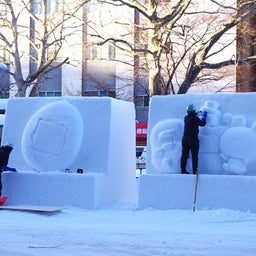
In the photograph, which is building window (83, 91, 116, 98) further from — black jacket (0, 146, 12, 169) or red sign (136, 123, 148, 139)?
black jacket (0, 146, 12, 169)

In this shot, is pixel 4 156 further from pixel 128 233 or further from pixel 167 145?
pixel 128 233

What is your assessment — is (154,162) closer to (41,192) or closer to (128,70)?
(41,192)

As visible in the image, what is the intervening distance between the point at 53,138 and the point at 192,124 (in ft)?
11.8

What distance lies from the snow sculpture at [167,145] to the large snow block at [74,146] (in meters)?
1.26

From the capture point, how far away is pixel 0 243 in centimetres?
1082

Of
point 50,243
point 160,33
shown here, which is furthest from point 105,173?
point 160,33

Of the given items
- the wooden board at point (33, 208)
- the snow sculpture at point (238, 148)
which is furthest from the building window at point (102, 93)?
the snow sculpture at point (238, 148)

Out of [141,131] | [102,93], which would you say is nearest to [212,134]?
[141,131]

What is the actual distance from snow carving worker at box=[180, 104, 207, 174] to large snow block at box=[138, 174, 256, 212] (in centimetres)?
47

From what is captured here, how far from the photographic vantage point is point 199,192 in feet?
45.8

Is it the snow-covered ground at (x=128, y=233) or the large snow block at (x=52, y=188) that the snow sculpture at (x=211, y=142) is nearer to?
the snow-covered ground at (x=128, y=233)

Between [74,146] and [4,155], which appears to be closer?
[4,155]

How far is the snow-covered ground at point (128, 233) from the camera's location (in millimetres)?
10133

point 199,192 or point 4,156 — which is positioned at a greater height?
point 4,156
